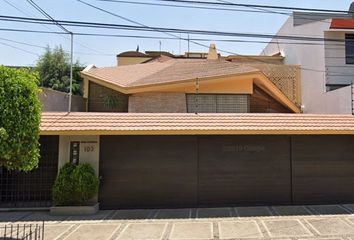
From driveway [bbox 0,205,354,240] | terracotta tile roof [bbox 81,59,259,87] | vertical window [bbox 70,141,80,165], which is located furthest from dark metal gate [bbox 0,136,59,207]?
terracotta tile roof [bbox 81,59,259,87]

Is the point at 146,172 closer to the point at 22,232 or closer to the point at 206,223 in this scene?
the point at 206,223

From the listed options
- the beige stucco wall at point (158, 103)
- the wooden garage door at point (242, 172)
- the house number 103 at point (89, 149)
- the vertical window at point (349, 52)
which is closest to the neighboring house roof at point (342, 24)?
the vertical window at point (349, 52)

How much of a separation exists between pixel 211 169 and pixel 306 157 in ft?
10.4

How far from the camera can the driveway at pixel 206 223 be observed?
25.5 feet

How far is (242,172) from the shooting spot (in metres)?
10.8

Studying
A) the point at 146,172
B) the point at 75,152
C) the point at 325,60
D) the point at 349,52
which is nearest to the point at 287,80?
the point at 325,60

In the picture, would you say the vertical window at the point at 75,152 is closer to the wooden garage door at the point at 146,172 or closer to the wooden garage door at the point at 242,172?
the wooden garage door at the point at 146,172

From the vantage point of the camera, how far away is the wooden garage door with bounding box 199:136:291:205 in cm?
1067

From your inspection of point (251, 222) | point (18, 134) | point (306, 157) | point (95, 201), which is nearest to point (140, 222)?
point (95, 201)

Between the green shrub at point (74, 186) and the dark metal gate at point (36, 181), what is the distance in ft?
3.21

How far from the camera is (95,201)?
10359 mm

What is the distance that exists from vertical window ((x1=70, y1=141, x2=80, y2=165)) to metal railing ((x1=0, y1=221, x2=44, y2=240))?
7.70 ft

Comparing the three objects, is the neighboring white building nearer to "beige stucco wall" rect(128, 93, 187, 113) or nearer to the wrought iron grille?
the wrought iron grille

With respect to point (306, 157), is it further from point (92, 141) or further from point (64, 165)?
point (64, 165)
